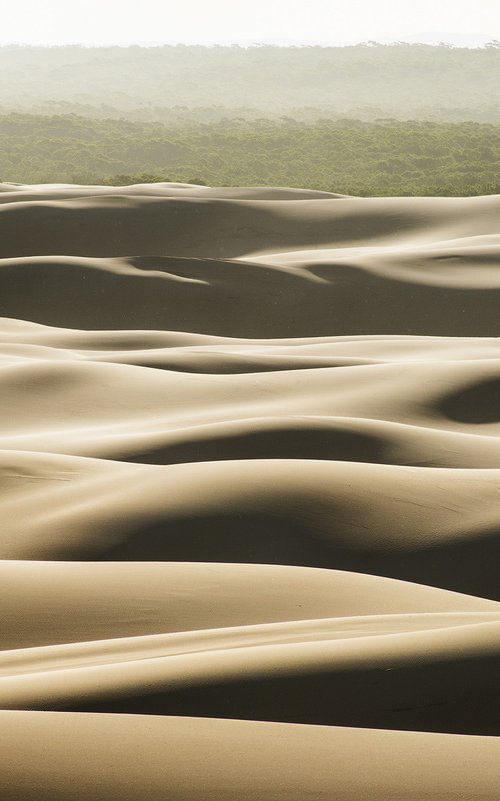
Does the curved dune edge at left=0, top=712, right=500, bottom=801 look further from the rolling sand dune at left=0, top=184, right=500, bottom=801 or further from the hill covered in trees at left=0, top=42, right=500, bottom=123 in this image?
the hill covered in trees at left=0, top=42, right=500, bottom=123

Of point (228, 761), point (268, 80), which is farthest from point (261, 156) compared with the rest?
point (268, 80)

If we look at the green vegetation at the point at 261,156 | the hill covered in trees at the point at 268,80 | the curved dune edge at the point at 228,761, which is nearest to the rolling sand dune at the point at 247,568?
the curved dune edge at the point at 228,761

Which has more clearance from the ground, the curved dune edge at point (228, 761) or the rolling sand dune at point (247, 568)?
the curved dune edge at point (228, 761)

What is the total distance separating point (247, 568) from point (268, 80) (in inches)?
3729

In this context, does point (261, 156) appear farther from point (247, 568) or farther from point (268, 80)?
point (268, 80)

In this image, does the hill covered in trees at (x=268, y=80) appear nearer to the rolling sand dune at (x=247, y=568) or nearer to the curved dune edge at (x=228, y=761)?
the rolling sand dune at (x=247, y=568)

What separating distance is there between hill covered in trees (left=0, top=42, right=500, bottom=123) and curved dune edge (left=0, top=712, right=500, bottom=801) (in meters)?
62.1

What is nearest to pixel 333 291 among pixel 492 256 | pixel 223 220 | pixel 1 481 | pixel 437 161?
pixel 492 256

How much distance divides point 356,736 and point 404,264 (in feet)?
31.0

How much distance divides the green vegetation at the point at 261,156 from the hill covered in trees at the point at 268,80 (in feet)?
64.1

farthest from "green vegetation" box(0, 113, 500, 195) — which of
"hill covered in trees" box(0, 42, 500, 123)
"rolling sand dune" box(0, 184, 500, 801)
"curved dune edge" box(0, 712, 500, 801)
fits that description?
"curved dune edge" box(0, 712, 500, 801)

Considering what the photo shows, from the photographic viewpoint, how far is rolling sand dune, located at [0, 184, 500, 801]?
5.52 ft

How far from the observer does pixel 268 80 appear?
9412 centimetres

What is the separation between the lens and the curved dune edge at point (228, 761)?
1.57 meters
